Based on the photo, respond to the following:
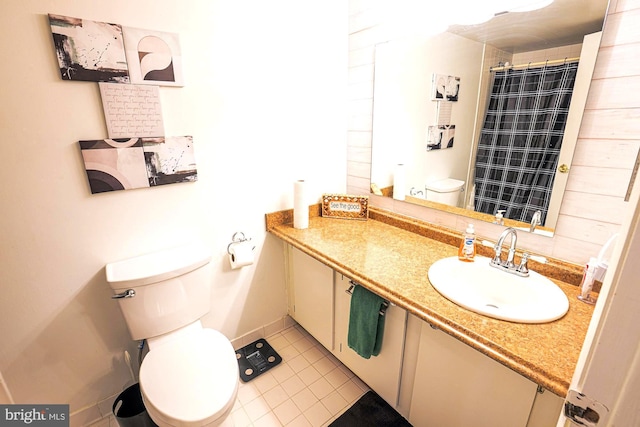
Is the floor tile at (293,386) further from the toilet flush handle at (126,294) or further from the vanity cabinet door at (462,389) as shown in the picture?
the toilet flush handle at (126,294)

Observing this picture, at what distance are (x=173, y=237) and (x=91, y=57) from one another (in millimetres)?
823

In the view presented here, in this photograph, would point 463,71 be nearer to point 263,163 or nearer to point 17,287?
point 263,163

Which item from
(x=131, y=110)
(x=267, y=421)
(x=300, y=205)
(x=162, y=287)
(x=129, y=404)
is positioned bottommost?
(x=267, y=421)

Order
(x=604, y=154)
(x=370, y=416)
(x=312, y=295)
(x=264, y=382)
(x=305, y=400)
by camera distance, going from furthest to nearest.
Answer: (x=312, y=295) < (x=264, y=382) < (x=305, y=400) < (x=370, y=416) < (x=604, y=154)

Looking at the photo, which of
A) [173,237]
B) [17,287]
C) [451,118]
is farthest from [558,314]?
[17,287]

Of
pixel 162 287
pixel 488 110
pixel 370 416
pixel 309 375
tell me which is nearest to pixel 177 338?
pixel 162 287

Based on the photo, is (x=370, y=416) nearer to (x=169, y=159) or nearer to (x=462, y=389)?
(x=462, y=389)

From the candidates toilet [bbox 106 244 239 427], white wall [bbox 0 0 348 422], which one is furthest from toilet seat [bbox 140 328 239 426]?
white wall [bbox 0 0 348 422]

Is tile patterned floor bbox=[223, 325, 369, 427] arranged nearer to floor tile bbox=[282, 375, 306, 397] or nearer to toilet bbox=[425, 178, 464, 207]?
floor tile bbox=[282, 375, 306, 397]

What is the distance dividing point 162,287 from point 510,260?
1509 mm

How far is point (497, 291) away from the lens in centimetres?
121

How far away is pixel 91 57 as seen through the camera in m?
1.14

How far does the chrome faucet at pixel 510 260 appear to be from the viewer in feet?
3.85

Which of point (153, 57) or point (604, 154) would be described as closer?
point (604, 154)
